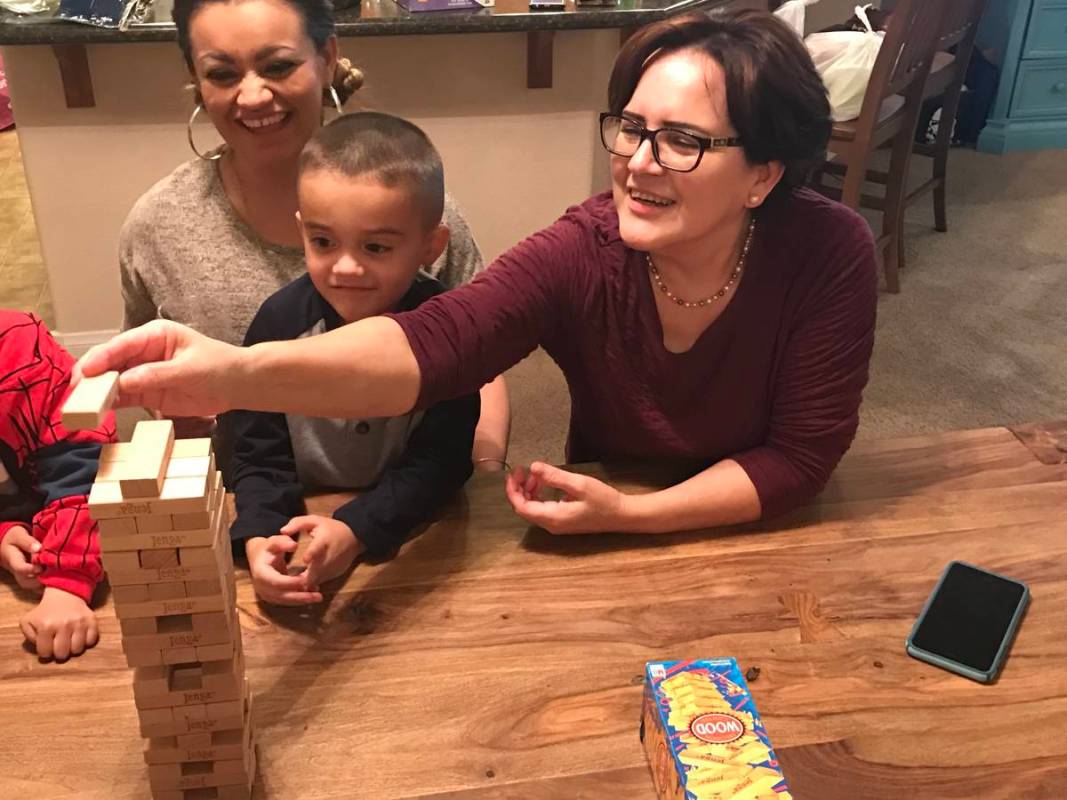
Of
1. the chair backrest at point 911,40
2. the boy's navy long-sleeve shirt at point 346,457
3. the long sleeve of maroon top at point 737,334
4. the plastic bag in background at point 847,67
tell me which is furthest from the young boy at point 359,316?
the plastic bag in background at point 847,67

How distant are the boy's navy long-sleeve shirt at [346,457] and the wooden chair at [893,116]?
1.84 m

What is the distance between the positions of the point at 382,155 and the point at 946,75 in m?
2.93

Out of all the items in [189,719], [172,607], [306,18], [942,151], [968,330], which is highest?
[306,18]

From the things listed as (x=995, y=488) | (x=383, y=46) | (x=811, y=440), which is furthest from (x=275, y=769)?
(x=383, y=46)

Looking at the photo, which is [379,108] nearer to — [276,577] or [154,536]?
[276,577]

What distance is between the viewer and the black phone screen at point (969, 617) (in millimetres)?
1026

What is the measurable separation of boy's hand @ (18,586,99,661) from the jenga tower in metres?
0.22

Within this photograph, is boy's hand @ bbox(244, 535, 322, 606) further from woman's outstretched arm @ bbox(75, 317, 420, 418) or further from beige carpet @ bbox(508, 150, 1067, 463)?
beige carpet @ bbox(508, 150, 1067, 463)

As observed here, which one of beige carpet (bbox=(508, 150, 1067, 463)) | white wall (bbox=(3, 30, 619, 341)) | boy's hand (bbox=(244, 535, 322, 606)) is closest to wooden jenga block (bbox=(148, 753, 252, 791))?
boy's hand (bbox=(244, 535, 322, 606))

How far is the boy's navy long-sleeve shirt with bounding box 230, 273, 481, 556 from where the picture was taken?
3.73ft

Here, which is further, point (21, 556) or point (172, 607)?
point (21, 556)

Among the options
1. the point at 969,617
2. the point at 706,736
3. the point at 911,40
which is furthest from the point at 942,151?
the point at 706,736

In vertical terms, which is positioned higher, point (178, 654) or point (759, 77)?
point (759, 77)

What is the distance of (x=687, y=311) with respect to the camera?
1291 mm
